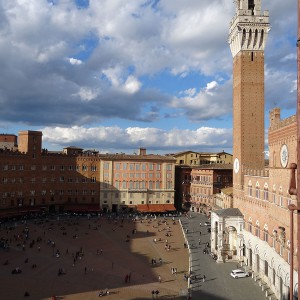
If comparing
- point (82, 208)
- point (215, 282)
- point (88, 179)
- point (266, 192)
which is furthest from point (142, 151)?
point (215, 282)

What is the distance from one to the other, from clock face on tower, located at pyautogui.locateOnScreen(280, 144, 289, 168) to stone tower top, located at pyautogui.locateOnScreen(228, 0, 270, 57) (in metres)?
20.6

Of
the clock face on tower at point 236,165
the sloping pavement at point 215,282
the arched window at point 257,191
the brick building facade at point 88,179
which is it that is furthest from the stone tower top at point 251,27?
the brick building facade at point 88,179

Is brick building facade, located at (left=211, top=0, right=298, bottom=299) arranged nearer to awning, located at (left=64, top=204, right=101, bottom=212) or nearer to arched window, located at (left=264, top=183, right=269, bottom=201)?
arched window, located at (left=264, top=183, right=269, bottom=201)

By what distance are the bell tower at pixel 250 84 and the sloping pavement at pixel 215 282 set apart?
32.4ft

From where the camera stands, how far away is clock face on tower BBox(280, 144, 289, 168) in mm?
30016

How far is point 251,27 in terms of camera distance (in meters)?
47.2

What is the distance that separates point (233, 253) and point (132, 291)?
55.3 ft

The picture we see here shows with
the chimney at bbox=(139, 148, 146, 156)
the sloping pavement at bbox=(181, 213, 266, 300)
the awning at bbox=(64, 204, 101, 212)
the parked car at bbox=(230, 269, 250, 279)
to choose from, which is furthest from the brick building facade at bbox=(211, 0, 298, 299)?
the chimney at bbox=(139, 148, 146, 156)

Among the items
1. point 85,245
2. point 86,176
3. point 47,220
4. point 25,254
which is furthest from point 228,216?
point 86,176

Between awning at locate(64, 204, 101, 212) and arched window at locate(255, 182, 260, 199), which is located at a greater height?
arched window at locate(255, 182, 260, 199)

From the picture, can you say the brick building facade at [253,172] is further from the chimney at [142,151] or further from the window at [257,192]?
the chimney at [142,151]

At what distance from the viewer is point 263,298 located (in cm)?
3077

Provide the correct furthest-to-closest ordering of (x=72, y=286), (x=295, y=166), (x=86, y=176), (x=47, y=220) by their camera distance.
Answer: (x=86, y=176), (x=47, y=220), (x=72, y=286), (x=295, y=166)

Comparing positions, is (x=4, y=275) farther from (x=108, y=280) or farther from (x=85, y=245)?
(x=85, y=245)
